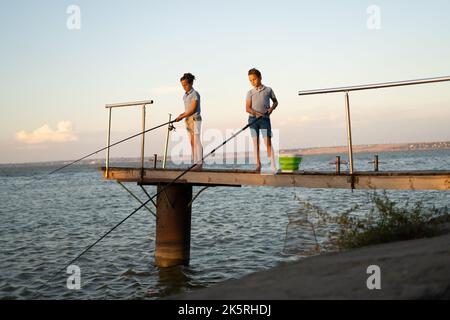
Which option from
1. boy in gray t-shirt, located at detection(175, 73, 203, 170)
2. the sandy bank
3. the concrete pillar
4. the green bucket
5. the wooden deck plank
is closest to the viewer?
the sandy bank

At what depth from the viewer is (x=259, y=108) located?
816cm

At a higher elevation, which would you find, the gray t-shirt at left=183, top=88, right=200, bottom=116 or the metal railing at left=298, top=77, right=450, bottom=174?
the gray t-shirt at left=183, top=88, right=200, bottom=116

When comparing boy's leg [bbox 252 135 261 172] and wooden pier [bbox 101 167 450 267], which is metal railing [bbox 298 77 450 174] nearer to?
wooden pier [bbox 101 167 450 267]

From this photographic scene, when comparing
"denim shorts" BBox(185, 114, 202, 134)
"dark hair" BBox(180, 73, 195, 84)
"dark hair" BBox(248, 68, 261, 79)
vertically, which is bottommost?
"denim shorts" BBox(185, 114, 202, 134)

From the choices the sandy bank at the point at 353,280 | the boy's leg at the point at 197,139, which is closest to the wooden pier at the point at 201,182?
the boy's leg at the point at 197,139

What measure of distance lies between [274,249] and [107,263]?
4417 mm

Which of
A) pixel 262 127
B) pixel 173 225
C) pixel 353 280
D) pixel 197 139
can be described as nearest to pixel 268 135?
pixel 262 127

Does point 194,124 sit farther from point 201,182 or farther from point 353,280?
point 353,280

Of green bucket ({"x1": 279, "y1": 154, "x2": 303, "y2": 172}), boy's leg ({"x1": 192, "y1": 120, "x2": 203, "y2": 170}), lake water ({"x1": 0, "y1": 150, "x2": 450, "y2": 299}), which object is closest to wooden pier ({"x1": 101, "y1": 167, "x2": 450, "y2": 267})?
green bucket ({"x1": 279, "y1": 154, "x2": 303, "y2": 172})

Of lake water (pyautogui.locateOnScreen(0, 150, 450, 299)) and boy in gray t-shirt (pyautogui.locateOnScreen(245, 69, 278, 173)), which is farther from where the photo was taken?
lake water (pyautogui.locateOnScreen(0, 150, 450, 299))

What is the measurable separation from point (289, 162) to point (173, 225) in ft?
10.7

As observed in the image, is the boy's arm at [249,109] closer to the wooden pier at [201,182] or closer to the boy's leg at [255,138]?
the boy's leg at [255,138]

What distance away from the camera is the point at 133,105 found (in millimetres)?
9320

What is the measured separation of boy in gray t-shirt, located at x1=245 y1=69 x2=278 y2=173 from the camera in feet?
26.8
